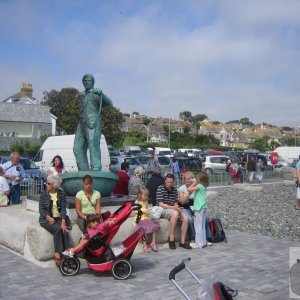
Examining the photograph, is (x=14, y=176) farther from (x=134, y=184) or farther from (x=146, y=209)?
(x=146, y=209)

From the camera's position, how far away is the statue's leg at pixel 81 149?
10.1 m

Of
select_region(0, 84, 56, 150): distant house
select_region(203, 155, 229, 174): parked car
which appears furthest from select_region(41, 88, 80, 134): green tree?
select_region(203, 155, 229, 174): parked car

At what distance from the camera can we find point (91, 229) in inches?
279

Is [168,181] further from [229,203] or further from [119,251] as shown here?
[229,203]

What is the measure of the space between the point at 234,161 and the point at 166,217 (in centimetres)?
1894

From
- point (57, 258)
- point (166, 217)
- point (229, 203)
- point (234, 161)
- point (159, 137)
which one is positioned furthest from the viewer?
point (159, 137)

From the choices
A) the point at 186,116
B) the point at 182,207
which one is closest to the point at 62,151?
Answer: the point at 182,207

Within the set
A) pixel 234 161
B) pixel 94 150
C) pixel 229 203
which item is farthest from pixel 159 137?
pixel 94 150

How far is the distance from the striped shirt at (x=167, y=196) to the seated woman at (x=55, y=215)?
2204 millimetres

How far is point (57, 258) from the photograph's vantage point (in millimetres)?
7359

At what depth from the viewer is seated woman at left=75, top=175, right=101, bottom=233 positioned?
7.95 m

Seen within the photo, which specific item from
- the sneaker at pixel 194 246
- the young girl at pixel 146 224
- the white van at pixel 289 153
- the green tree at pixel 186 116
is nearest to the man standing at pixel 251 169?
the sneaker at pixel 194 246

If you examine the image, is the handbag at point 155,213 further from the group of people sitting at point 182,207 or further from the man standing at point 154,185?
the man standing at point 154,185

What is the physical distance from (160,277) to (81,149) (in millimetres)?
3977
